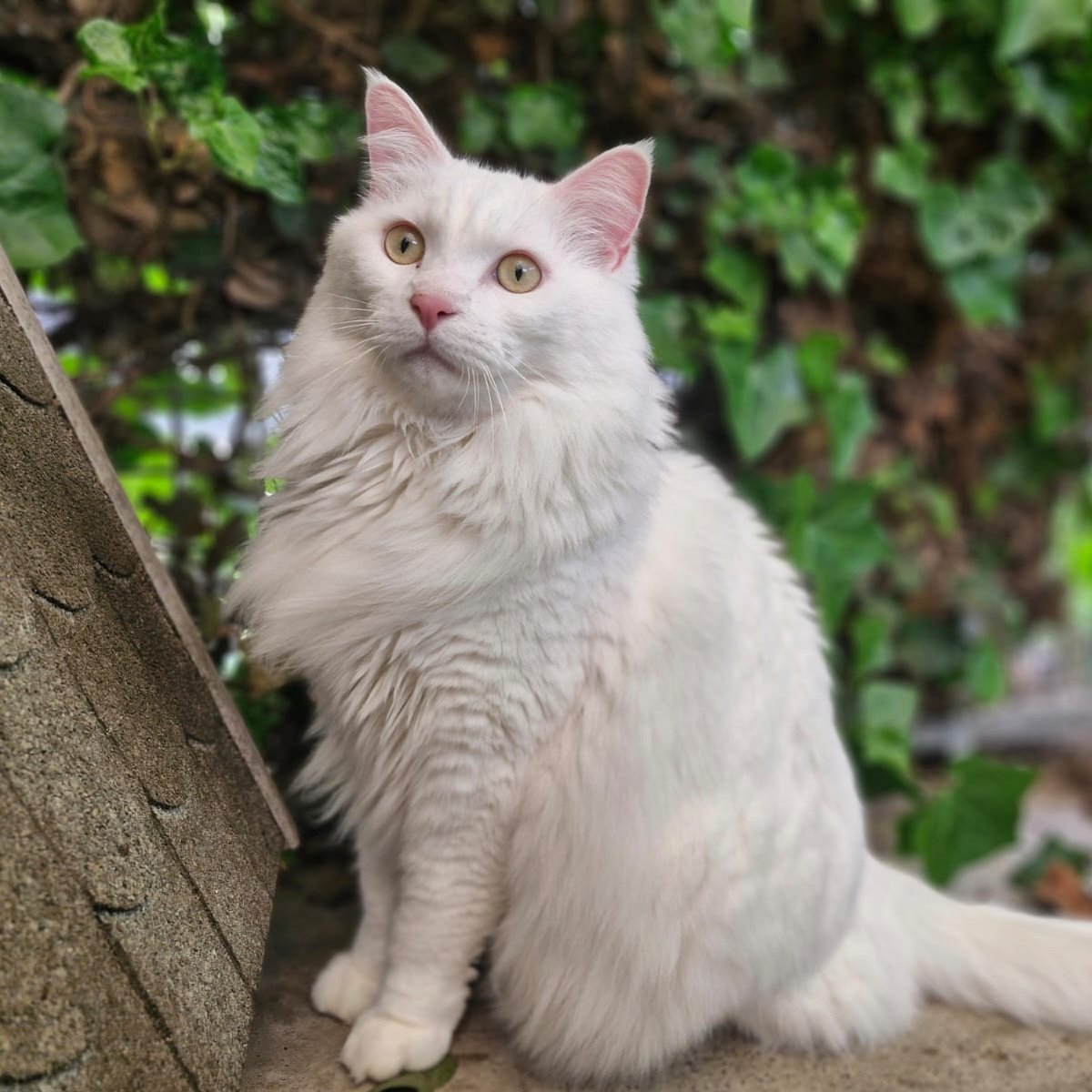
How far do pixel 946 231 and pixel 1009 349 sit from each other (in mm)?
547

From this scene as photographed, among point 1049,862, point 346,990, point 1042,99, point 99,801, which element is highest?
point 1042,99

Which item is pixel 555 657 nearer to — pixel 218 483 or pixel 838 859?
pixel 838 859

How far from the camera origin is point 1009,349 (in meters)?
2.38

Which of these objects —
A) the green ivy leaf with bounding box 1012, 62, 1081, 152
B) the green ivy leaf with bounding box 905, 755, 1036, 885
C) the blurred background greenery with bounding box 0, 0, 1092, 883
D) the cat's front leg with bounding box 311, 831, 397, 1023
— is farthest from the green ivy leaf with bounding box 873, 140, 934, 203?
the cat's front leg with bounding box 311, 831, 397, 1023

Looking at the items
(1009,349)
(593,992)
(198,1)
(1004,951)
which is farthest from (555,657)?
(1009,349)

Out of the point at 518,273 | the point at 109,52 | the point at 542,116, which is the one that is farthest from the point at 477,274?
the point at 542,116

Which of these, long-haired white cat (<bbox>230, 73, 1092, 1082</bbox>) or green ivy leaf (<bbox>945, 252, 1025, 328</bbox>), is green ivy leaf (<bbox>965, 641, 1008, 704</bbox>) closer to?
green ivy leaf (<bbox>945, 252, 1025, 328</bbox>)

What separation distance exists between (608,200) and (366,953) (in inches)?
36.8

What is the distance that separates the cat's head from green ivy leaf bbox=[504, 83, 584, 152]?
0.61 metres

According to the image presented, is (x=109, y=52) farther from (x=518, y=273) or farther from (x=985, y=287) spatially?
(x=985, y=287)

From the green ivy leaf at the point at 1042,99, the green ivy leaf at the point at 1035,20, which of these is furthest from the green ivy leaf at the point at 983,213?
the green ivy leaf at the point at 1035,20

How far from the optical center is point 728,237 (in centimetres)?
184

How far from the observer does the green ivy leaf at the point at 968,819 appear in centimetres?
165

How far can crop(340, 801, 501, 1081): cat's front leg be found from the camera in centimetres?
104
